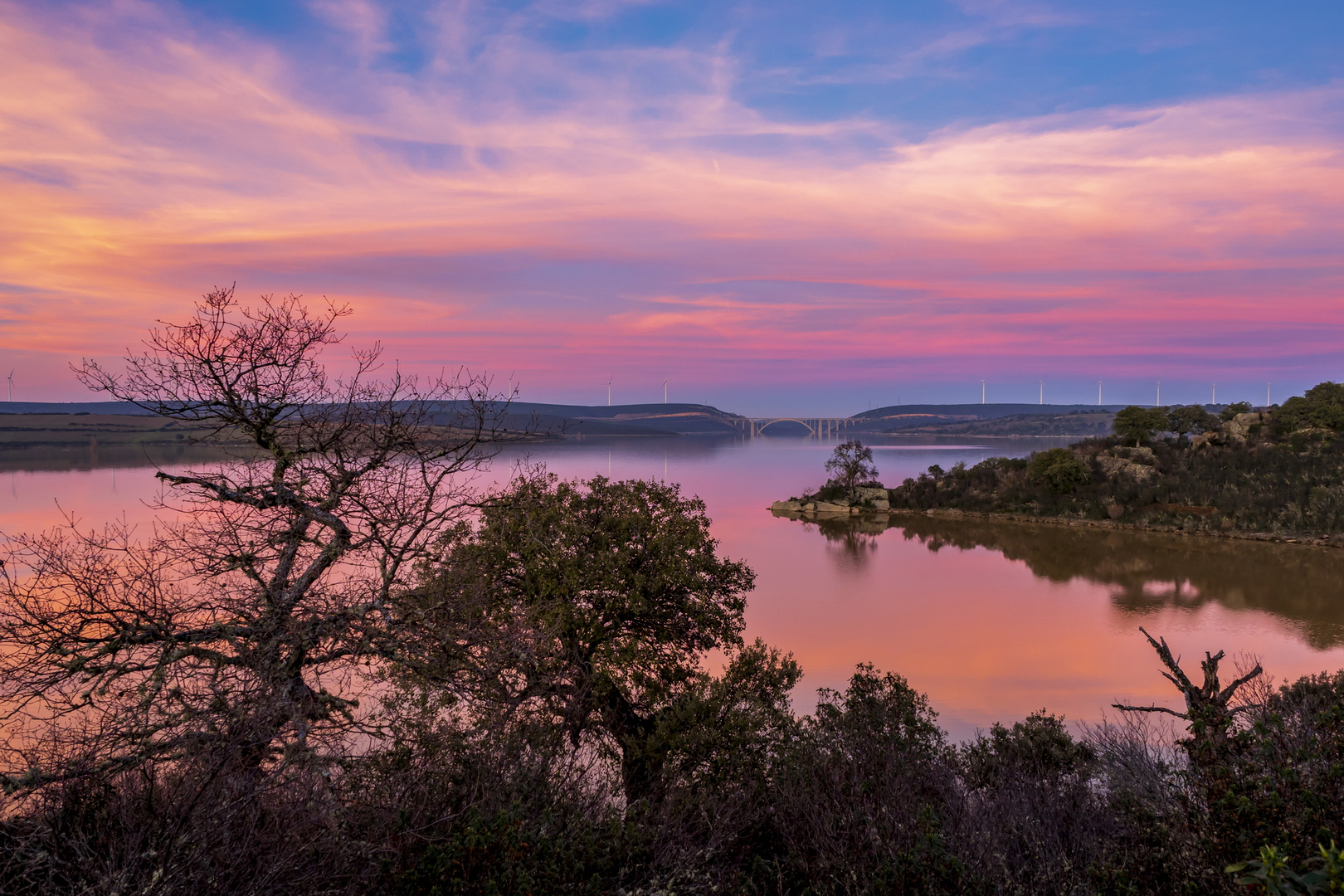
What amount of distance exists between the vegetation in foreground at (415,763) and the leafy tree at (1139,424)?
71728 mm

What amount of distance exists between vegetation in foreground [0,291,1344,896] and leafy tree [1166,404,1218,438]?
76.7 meters

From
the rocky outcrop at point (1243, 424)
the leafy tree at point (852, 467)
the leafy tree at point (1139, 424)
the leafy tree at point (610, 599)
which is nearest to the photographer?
the leafy tree at point (610, 599)

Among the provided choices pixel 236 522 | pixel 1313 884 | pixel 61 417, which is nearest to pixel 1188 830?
pixel 1313 884

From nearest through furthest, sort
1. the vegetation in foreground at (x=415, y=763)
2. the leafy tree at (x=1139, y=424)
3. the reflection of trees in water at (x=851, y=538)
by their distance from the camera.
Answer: the vegetation in foreground at (x=415, y=763), the reflection of trees in water at (x=851, y=538), the leafy tree at (x=1139, y=424)

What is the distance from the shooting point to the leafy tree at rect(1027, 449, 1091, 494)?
7319cm

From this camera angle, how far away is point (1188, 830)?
27.4 ft

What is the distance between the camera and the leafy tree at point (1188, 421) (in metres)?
82.2

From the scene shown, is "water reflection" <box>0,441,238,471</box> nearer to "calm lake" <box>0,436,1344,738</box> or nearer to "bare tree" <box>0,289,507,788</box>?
"calm lake" <box>0,436,1344,738</box>

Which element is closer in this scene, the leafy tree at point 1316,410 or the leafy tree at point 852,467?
the leafy tree at point 1316,410

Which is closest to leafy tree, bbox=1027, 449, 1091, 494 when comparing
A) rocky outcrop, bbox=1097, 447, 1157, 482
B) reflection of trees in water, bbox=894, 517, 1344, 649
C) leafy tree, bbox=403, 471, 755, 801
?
rocky outcrop, bbox=1097, 447, 1157, 482

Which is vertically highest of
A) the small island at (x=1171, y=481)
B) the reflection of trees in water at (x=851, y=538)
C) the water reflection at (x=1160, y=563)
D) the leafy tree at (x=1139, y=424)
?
the leafy tree at (x=1139, y=424)

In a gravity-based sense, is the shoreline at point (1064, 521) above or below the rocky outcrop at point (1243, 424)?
below

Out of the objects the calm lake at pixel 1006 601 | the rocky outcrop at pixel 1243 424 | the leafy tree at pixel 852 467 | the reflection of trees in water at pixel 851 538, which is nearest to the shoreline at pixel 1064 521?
the calm lake at pixel 1006 601

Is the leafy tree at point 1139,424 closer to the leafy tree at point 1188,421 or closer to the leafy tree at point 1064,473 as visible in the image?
the leafy tree at point 1188,421
